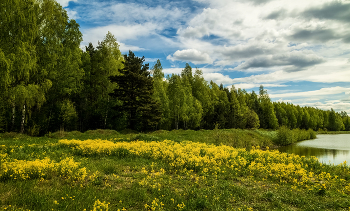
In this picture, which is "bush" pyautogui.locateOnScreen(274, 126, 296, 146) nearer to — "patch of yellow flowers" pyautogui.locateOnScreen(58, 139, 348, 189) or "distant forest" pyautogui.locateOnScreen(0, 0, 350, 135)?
"distant forest" pyautogui.locateOnScreen(0, 0, 350, 135)

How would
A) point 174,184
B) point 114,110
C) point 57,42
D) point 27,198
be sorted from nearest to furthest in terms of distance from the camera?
point 27,198 < point 174,184 < point 57,42 < point 114,110

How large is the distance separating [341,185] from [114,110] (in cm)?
2854

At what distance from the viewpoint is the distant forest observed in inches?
585

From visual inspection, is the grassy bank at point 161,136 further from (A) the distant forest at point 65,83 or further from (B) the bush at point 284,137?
(A) the distant forest at point 65,83

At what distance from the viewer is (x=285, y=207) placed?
555 centimetres

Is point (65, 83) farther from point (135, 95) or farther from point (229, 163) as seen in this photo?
point (229, 163)

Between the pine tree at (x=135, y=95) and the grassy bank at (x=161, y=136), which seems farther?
the pine tree at (x=135, y=95)

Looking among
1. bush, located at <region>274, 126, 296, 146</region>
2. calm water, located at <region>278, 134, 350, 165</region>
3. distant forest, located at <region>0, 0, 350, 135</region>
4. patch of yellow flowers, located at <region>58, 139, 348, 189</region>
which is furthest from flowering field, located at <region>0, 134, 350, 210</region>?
bush, located at <region>274, 126, 296, 146</region>

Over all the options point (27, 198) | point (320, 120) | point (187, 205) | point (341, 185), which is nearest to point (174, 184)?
point (187, 205)

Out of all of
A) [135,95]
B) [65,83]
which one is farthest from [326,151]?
[65,83]

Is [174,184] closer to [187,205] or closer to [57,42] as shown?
[187,205]

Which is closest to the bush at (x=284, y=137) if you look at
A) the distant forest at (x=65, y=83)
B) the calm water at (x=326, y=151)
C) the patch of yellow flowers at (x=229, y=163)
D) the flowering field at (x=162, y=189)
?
the calm water at (x=326, y=151)

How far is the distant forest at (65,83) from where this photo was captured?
14.9 m

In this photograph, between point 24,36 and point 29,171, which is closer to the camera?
point 29,171
